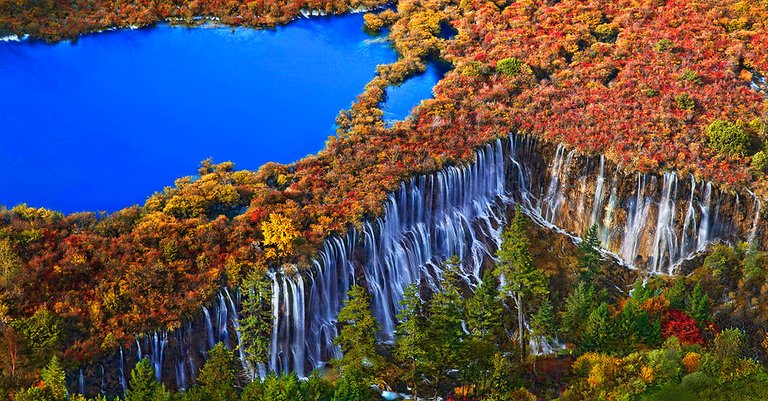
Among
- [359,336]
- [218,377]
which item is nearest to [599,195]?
[359,336]

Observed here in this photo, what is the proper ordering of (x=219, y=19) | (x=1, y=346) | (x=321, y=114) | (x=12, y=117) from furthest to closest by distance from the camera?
(x=219, y=19)
(x=321, y=114)
(x=12, y=117)
(x=1, y=346)

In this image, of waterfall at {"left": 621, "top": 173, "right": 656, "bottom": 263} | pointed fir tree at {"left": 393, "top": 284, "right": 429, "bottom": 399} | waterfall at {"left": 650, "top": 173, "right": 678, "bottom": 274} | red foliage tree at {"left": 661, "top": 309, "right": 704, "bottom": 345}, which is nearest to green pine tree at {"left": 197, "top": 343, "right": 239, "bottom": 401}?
pointed fir tree at {"left": 393, "top": 284, "right": 429, "bottom": 399}

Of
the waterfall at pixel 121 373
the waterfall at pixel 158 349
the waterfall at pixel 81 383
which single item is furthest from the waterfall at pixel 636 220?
the waterfall at pixel 81 383

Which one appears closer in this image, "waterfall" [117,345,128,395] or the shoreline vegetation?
"waterfall" [117,345,128,395]

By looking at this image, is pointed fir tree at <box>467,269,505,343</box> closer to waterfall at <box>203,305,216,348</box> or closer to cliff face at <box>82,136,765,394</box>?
cliff face at <box>82,136,765,394</box>

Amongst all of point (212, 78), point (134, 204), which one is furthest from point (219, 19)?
point (134, 204)

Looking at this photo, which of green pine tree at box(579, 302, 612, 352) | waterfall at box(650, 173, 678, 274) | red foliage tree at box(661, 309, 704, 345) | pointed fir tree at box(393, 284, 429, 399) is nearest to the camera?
pointed fir tree at box(393, 284, 429, 399)

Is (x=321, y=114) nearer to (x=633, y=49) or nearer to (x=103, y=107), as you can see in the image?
(x=103, y=107)
